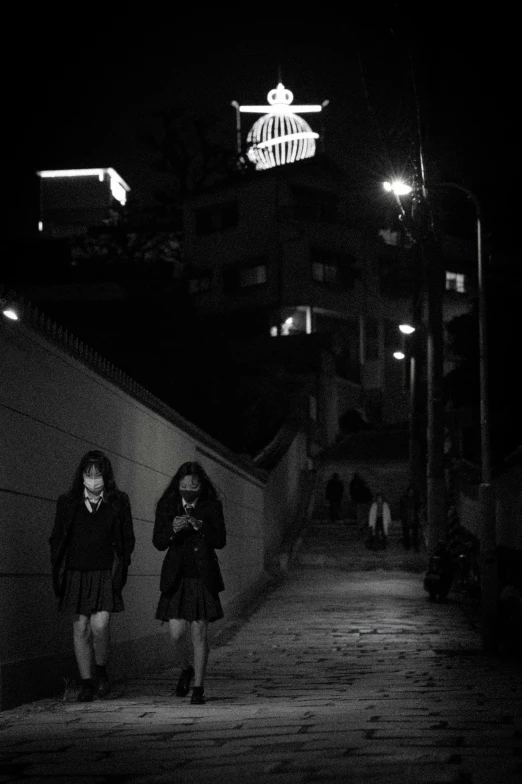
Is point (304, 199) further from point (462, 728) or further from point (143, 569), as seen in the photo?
point (462, 728)

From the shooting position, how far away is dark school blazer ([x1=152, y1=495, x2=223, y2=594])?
9795 mm

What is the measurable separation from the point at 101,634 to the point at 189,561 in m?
0.91

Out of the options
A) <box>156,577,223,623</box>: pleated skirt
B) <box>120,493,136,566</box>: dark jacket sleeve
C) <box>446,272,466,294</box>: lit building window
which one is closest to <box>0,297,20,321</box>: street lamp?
<box>120,493,136,566</box>: dark jacket sleeve

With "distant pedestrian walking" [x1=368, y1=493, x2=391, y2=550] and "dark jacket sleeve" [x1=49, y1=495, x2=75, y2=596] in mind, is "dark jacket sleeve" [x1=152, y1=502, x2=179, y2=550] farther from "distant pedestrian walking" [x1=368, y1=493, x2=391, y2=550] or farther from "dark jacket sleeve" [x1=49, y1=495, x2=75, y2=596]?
"distant pedestrian walking" [x1=368, y1=493, x2=391, y2=550]

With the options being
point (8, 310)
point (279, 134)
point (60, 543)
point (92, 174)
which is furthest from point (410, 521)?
point (92, 174)

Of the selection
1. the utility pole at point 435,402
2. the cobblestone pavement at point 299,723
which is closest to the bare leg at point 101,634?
the cobblestone pavement at point 299,723

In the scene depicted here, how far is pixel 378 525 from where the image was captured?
1325 inches

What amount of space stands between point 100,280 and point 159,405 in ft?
161

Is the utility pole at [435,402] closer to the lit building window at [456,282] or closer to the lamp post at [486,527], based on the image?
the lamp post at [486,527]

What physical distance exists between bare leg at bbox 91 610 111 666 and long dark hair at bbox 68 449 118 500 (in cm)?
88

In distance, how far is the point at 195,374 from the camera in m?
52.7

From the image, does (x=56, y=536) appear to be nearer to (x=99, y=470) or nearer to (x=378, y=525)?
(x=99, y=470)

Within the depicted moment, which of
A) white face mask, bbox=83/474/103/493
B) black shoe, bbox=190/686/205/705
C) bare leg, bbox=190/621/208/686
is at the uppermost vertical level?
white face mask, bbox=83/474/103/493

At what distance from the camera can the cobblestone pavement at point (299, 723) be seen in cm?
561
